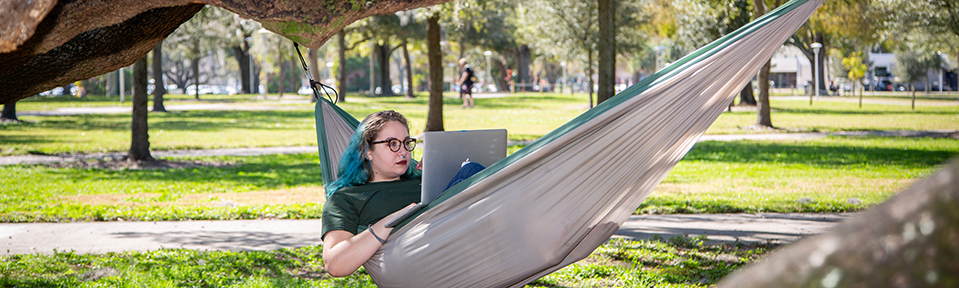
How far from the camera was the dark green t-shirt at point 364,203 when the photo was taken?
8.81 feet

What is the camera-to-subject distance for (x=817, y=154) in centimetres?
1022

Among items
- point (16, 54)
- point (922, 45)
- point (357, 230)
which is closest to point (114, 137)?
point (16, 54)

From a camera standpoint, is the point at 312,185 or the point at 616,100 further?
the point at 312,185

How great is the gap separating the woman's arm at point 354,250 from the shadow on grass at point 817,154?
26.0ft

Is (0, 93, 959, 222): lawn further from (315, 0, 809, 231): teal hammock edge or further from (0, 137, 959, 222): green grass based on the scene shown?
(315, 0, 809, 231): teal hammock edge

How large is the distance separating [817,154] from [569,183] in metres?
8.83

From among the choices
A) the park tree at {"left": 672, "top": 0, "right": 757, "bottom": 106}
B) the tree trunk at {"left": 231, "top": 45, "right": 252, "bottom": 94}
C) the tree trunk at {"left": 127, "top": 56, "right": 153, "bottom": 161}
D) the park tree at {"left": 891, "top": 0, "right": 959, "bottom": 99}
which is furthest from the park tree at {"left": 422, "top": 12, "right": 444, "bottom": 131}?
the tree trunk at {"left": 231, "top": 45, "right": 252, "bottom": 94}

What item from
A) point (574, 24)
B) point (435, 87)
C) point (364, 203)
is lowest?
point (364, 203)

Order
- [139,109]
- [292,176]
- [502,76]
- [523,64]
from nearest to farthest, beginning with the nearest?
[292,176] → [139,109] → [523,64] → [502,76]

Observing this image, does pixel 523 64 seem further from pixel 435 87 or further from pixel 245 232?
pixel 245 232

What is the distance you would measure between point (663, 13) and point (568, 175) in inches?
761

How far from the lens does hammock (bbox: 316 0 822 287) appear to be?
251 centimetres

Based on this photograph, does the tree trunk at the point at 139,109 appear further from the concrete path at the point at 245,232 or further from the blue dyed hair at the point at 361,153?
the blue dyed hair at the point at 361,153

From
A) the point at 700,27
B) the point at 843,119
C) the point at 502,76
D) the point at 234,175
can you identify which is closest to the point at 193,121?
the point at 234,175
